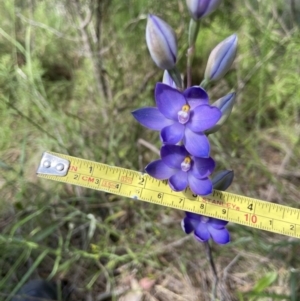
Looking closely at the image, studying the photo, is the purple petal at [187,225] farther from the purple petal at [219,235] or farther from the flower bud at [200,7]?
the flower bud at [200,7]

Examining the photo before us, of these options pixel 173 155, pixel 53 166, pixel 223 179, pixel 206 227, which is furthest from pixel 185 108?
pixel 53 166

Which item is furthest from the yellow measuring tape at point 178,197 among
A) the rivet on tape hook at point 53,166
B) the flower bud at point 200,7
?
the flower bud at point 200,7

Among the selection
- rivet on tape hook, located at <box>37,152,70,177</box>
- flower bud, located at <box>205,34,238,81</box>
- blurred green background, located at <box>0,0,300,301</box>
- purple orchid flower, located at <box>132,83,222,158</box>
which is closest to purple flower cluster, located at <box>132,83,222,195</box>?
purple orchid flower, located at <box>132,83,222,158</box>

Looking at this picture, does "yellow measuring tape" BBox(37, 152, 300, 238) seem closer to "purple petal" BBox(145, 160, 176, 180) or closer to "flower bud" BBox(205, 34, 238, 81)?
"purple petal" BBox(145, 160, 176, 180)

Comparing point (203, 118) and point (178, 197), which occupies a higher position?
point (203, 118)

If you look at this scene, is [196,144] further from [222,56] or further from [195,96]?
[222,56]

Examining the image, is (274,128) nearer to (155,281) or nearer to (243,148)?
(243,148)

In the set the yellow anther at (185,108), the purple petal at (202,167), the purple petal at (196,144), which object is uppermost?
the yellow anther at (185,108)
